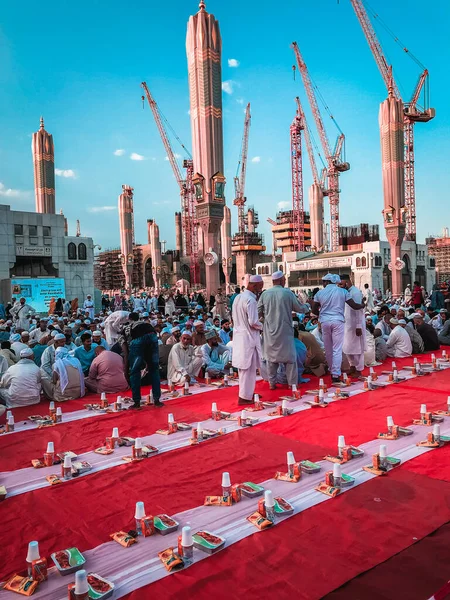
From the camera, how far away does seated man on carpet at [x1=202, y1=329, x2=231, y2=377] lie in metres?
8.21

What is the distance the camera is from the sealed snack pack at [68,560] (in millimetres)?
2541

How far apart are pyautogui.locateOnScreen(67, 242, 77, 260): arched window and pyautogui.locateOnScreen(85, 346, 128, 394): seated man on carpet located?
2420 cm

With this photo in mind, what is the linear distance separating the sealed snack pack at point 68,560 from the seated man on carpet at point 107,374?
470 cm

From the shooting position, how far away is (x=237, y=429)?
5.04 m

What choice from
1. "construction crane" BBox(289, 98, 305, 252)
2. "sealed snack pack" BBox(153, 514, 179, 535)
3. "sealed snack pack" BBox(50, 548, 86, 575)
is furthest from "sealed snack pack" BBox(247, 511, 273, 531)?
"construction crane" BBox(289, 98, 305, 252)

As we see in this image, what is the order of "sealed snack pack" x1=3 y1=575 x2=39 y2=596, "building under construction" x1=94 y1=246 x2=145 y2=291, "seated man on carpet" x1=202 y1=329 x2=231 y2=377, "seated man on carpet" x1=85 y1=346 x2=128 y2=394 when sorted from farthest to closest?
"building under construction" x1=94 y1=246 x2=145 y2=291 < "seated man on carpet" x1=202 y1=329 x2=231 y2=377 < "seated man on carpet" x1=85 y1=346 x2=128 y2=394 < "sealed snack pack" x1=3 y1=575 x2=39 y2=596

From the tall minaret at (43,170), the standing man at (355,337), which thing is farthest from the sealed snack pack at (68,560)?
the tall minaret at (43,170)

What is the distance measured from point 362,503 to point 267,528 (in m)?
0.75

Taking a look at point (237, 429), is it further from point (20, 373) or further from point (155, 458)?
point (20, 373)

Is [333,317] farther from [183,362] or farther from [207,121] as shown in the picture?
[207,121]

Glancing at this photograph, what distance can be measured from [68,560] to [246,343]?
3.91 m

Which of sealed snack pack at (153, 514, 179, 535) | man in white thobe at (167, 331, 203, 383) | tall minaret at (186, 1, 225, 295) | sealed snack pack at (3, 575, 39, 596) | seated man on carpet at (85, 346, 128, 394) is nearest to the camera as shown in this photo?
sealed snack pack at (3, 575, 39, 596)

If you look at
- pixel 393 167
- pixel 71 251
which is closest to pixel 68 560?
pixel 71 251

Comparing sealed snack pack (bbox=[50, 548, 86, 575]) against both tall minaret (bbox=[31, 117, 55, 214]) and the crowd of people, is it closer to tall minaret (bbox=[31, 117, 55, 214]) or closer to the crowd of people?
the crowd of people
